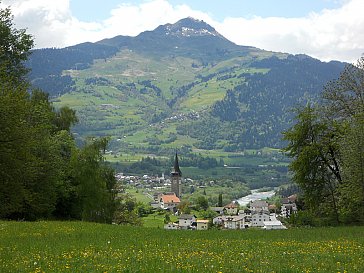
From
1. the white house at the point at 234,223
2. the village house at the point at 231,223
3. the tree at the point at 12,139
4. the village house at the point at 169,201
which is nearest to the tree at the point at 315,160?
the tree at the point at 12,139

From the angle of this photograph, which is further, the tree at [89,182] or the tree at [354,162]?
the tree at [89,182]

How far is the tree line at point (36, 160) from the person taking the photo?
2520cm

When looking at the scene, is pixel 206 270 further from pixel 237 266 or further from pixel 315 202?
pixel 315 202

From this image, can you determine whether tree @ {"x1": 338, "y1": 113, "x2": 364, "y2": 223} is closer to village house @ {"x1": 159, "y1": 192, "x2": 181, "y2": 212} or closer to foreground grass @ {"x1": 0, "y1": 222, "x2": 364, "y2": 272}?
foreground grass @ {"x1": 0, "y1": 222, "x2": 364, "y2": 272}

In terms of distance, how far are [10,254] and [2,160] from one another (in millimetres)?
9145

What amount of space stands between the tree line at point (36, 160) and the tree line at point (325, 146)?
2022 centimetres

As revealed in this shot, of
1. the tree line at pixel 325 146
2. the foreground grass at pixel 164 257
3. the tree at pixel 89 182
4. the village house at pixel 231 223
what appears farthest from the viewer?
the village house at pixel 231 223

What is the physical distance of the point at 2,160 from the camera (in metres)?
24.9

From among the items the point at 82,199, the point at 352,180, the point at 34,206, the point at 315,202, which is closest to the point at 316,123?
the point at 315,202

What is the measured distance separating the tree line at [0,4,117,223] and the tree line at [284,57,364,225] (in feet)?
66.3

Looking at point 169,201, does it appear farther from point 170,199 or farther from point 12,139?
point 12,139

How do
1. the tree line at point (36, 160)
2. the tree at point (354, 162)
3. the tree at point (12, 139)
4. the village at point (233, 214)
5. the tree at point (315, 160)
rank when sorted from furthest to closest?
the village at point (233, 214) < the tree at point (315, 160) < the tree at point (354, 162) < the tree line at point (36, 160) < the tree at point (12, 139)

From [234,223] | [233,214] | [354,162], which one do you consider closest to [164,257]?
[354,162]

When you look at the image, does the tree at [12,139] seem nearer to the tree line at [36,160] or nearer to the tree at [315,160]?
the tree line at [36,160]
